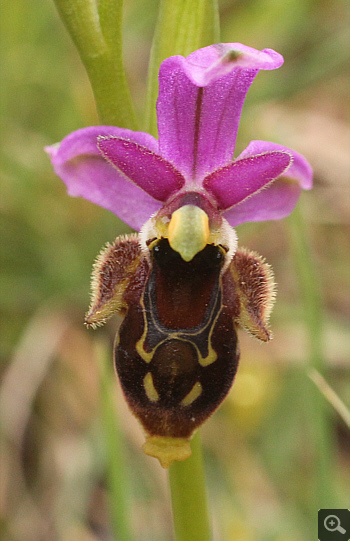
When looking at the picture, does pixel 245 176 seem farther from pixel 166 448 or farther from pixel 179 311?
pixel 166 448

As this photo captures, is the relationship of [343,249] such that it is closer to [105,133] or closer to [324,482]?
[324,482]

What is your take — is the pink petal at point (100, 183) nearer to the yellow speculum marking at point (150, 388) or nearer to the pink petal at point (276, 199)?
the pink petal at point (276, 199)

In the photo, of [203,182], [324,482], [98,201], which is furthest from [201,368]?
[324,482]

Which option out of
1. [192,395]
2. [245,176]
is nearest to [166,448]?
[192,395]

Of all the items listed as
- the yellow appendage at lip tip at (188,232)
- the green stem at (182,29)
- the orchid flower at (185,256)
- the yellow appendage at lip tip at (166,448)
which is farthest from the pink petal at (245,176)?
the yellow appendage at lip tip at (166,448)

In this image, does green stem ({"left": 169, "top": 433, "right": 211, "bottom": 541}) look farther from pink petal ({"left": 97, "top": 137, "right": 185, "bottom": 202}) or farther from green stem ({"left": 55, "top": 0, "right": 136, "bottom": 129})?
green stem ({"left": 55, "top": 0, "right": 136, "bottom": 129})
